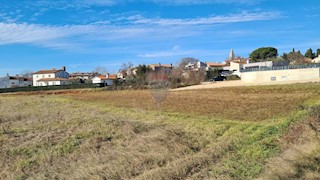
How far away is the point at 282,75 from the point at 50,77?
82381mm

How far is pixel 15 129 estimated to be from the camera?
13.6m

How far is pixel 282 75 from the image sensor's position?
48.4m

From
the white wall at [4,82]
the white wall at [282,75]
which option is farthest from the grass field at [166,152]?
the white wall at [4,82]

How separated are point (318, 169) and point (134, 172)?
3.76 metres

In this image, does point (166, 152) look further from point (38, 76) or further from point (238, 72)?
point (38, 76)

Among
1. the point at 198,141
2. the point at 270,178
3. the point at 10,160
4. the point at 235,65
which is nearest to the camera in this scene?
the point at 270,178

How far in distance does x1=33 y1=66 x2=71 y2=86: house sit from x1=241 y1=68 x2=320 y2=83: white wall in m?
65.4

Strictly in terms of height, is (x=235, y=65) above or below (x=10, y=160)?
above

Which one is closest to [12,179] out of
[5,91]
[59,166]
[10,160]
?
[59,166]

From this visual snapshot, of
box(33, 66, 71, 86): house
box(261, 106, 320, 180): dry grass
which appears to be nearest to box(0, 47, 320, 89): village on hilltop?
box(33, 66, 71, 86): house

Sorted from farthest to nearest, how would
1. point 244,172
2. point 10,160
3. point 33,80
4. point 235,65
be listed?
1. point 33,80
2. point 235,65
3. point 10,160
4. point 244,172

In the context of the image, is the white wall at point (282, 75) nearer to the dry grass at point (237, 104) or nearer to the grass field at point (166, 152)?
the dry grass at point (237, 104)

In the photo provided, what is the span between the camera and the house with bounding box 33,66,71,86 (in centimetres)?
10050

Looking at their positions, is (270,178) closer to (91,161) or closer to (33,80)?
(91,161)
